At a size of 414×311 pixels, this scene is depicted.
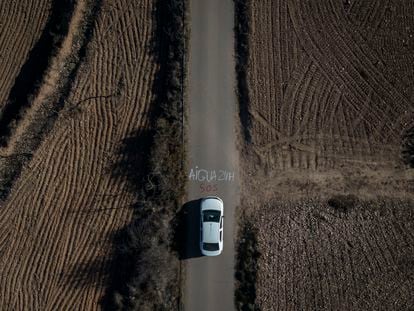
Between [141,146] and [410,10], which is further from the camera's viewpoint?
[410,10]

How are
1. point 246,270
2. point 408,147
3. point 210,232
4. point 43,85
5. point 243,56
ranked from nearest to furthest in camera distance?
point 210,232, point 246,270, point 43,85, point 243,56, point 408,147

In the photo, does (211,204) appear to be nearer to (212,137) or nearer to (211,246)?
(211,246)

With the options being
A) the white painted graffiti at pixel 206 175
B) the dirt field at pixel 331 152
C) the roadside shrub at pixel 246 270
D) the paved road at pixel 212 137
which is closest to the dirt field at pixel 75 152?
the paved road at pixel 212 137

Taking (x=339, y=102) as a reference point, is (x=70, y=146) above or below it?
below

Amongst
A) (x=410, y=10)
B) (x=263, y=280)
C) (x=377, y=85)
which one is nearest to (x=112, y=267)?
(x=263, y=280)

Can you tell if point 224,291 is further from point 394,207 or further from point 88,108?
point 88,108

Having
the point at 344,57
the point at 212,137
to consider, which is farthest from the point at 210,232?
the point at 344,57

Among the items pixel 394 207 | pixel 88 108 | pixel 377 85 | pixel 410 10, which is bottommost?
pixel 394 207
